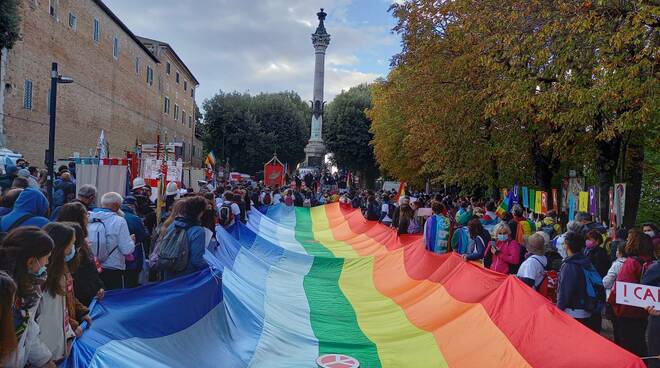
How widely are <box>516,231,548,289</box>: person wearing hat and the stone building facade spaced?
2463 cm

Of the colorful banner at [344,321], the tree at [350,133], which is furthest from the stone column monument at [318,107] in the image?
the colorful banner at [344,321]

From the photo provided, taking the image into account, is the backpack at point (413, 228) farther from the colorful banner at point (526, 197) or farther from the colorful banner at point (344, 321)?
the colorful banner at point (526, 197)

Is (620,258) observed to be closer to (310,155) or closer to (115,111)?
(115,111)

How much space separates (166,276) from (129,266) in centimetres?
86

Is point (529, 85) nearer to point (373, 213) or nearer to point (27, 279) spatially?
point (373, 213)

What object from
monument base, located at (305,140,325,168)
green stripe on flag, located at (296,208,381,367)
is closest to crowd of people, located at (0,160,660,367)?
green stripe on flag, located at (296,208,381,367)

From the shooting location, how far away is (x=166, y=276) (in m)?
7.16

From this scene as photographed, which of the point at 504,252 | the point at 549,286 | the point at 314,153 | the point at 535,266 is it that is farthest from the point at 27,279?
the point at 314,153

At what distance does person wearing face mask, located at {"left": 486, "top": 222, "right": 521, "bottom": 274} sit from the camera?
30.3 feet

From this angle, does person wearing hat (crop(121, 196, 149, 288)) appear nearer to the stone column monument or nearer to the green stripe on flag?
the green stripe on flag

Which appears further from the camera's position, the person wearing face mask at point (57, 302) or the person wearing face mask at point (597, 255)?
the person wearing face mask at point (597, 255)

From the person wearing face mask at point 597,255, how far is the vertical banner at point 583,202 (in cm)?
673

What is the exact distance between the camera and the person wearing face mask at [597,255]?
8.50 metres

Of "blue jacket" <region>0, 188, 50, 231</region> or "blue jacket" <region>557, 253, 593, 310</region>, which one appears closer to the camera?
"blue jacket" <region>0, 188, 50, 231</region>
